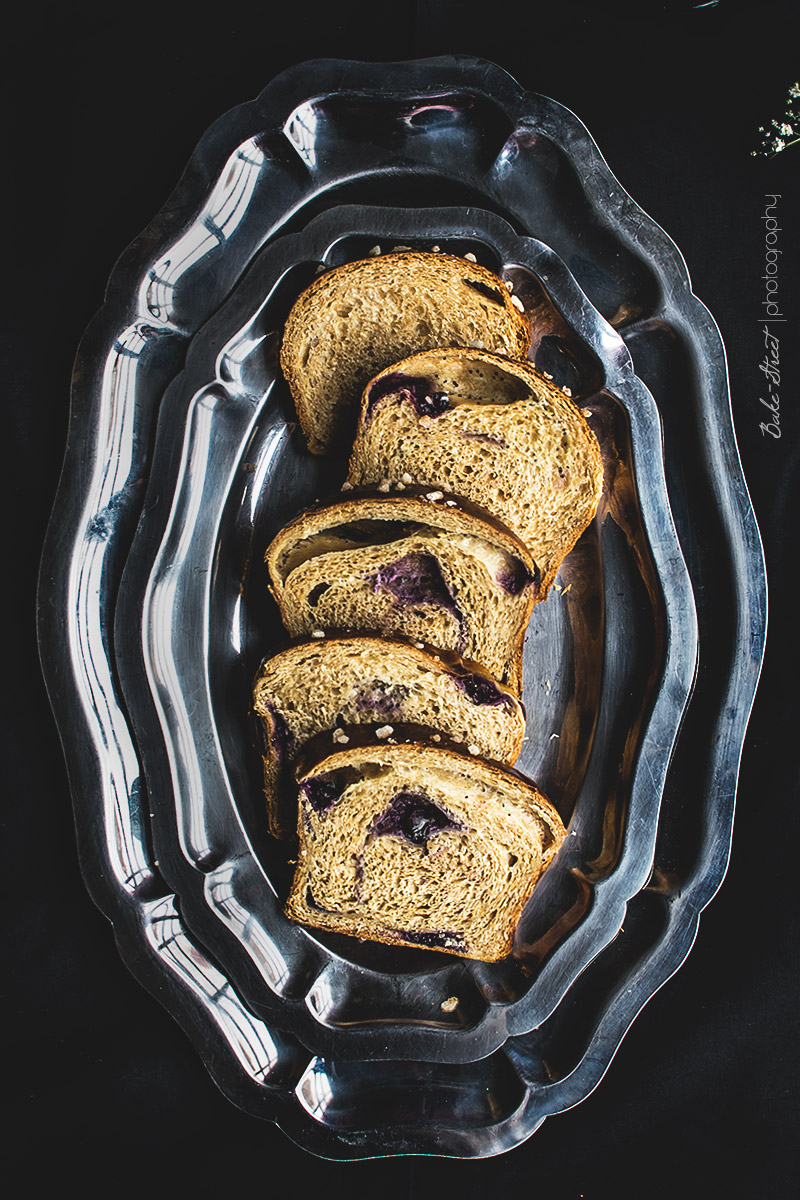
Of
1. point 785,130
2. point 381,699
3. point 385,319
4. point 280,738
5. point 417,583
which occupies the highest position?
point 785,130

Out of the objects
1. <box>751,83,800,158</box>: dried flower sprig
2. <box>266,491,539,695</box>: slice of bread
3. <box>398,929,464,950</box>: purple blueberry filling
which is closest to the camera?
<box>266,491,539,695</box>: slice of bread

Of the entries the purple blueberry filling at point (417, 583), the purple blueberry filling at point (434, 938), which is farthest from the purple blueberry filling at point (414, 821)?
the purple blueberry filling at point (417, 583)

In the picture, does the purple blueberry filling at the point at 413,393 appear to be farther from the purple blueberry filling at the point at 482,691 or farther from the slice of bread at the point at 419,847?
the slice of bread at the point at 419,847

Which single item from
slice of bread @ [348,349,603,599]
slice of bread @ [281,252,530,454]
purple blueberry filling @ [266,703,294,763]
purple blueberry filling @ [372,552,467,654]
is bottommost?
purple blueberry filling @ [266,703,294,763]

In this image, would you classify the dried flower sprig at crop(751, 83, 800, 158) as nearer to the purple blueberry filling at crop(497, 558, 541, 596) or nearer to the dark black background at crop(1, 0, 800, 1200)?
the dark black background at crop(1, 0, 800, 1200)

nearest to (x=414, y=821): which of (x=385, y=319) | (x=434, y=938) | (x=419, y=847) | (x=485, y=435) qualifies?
(x=419, y=847)

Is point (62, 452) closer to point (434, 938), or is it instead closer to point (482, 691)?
point (482, 691)

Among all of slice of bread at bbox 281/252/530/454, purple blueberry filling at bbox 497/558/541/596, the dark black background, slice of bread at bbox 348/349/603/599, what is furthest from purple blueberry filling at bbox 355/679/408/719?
the dark black background
